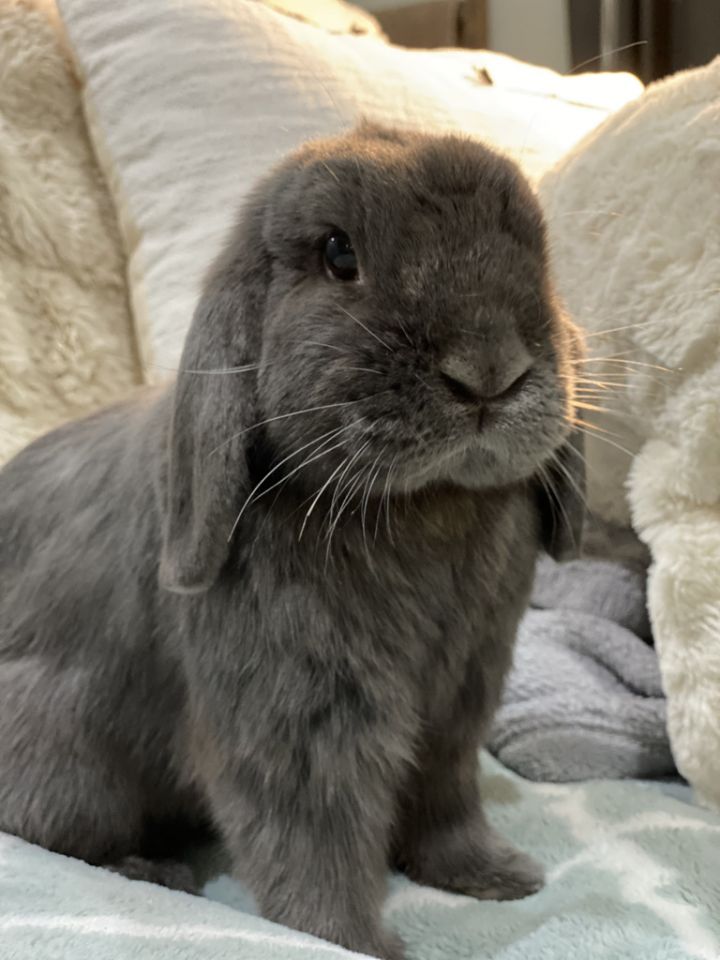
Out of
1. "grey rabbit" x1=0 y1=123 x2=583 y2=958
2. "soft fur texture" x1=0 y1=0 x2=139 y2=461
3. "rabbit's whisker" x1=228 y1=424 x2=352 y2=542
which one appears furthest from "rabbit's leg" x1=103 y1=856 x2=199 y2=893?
"soft fur texture" x1=0 y1=0 x2=139 y2=461

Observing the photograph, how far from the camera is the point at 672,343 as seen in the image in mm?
1079

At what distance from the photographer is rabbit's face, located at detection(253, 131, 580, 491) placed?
0.72m

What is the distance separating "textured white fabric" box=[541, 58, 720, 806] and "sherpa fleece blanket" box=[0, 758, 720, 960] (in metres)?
0.10

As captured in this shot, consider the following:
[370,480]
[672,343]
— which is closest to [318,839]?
[370,480]

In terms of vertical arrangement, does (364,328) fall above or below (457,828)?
above

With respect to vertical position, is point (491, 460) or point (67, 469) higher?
point (491, 460)

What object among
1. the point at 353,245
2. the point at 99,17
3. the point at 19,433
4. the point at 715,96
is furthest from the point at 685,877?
the point at 99,17

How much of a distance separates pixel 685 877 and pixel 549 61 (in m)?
2.25

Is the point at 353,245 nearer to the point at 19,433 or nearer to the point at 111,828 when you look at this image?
the point at 111,828

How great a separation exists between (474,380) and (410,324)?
6 centimetres

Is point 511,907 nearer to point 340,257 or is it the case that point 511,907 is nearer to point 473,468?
point 473,468

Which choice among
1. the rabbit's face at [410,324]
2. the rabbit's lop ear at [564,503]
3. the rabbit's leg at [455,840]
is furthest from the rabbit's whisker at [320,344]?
the rabbit's leg at [455,840]

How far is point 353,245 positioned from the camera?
2.53 feet

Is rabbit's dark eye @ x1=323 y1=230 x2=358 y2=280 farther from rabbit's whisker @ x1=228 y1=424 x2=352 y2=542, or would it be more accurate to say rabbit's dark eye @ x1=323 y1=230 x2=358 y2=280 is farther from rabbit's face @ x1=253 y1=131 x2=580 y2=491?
rabbit's whisker @ x1=228 y1=424 x2=352 y2=542
